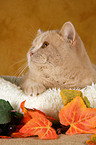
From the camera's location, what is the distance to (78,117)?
52cm

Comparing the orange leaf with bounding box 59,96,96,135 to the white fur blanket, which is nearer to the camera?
the orange leaf with bounding box 59,96,96,135

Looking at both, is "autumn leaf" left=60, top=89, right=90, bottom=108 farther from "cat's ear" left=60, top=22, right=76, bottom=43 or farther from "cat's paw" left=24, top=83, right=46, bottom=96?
"cat's ear" left=60, top=22, right=76, bottom=43

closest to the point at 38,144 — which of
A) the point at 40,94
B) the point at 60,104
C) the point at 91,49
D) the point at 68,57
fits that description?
the point at 60,104

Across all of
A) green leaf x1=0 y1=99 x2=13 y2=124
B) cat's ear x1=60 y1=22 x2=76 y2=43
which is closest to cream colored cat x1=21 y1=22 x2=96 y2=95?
cat's ear x1=60 y1=22 x2=76 y2=43

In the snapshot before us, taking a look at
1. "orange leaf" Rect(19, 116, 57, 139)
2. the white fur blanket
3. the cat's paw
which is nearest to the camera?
"orange leaf" Rect(19, 116, 57, 139)

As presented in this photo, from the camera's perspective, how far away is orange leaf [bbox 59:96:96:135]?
20.0 inches

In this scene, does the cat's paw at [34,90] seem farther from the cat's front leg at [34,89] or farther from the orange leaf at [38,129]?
the orange leaf at [38,129]

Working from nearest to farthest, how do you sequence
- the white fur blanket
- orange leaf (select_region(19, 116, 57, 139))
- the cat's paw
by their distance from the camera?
orange leaf (select_region(19, 116, 57, 139))
the white fur blanket
the cat's paw

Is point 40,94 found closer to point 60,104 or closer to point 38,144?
point 60,104

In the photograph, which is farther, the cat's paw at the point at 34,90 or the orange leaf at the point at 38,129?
the cat's paw at the point at 34,90

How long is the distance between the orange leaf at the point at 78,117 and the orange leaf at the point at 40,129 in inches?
1.6

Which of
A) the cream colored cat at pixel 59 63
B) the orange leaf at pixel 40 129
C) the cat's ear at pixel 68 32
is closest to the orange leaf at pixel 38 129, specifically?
the orange leaf at pixel 40 129

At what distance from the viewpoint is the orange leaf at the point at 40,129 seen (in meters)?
0.49

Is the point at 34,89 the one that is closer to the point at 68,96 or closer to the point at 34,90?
the point at 34,90
